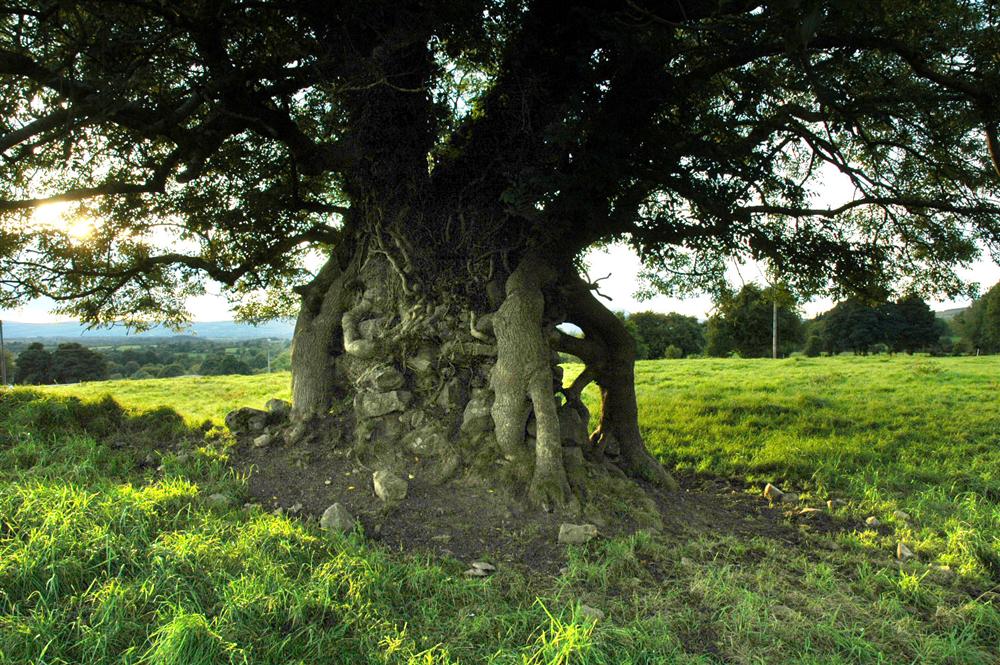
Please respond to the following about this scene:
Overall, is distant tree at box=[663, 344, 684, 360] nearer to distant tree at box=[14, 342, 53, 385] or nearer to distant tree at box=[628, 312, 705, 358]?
distant tree at box=[628, 312, 705, 358]

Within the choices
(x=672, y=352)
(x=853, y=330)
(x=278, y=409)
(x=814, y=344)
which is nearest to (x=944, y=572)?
(x=278, y=409)

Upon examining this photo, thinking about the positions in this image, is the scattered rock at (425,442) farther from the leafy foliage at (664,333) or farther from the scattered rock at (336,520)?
the leafy foliage at (664,333)

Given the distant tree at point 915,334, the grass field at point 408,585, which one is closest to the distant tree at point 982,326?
the distant tree at point 915,334

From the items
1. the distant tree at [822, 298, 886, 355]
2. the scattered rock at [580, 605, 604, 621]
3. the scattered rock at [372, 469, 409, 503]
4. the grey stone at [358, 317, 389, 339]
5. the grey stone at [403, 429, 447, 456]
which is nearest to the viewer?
the scattered rock at [580, 605, 604, 621]

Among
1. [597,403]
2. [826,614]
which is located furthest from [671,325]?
[826,614]

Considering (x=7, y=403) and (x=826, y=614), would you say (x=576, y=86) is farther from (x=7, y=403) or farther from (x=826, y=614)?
(x=7, y=403)

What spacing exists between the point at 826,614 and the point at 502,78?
5.46 metres

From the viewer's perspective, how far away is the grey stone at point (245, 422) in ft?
22.5

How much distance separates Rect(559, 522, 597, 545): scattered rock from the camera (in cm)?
458

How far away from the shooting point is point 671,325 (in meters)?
39.8

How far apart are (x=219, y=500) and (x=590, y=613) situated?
3384mm

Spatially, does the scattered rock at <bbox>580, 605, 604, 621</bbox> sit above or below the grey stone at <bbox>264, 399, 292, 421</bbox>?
below

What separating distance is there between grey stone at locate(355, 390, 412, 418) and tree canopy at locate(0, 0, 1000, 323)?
1298mm

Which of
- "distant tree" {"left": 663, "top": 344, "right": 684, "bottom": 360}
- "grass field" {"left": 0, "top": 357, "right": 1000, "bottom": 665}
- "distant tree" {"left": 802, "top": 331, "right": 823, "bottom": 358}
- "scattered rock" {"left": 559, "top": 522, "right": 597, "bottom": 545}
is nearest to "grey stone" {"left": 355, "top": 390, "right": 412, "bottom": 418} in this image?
"grass field" {"left": 0, "top": 357, "right": 1000, "bottom": 665}
